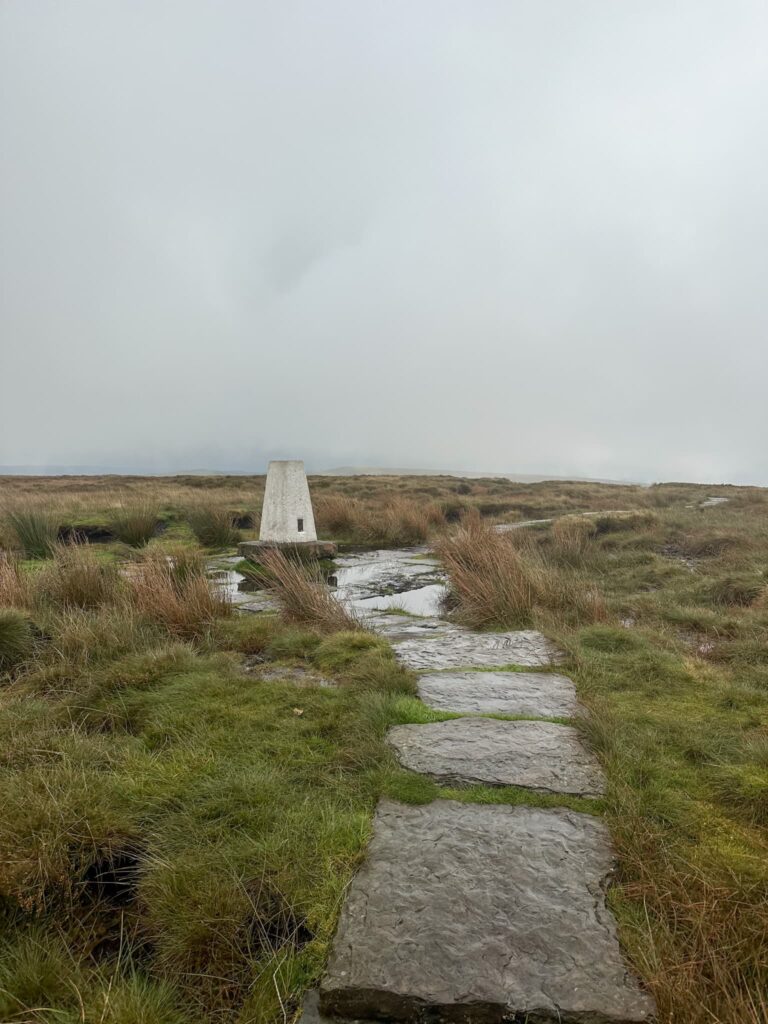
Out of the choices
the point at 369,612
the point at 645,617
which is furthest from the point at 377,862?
the point at 645,617

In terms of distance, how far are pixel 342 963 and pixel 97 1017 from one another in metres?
0.55

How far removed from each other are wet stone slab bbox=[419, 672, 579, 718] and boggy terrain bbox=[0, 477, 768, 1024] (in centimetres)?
12

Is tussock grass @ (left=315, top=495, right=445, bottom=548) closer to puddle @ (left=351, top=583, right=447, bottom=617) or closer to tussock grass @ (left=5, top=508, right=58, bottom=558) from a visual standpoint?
puddle @ (left=351, top=583, right=447, bottom=617)

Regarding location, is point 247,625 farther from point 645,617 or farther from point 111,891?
point 645,617

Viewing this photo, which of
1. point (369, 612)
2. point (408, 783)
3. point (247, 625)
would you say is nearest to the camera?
point (408, 783)

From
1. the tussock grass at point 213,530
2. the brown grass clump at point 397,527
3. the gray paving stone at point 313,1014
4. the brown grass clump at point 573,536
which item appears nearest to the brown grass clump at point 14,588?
the gray paving stone at point 313,1014

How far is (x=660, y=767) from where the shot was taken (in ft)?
8.02

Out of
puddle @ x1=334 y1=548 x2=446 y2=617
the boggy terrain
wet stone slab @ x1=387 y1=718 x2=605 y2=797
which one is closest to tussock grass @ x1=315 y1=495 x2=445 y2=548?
puddle @ x1=334 y1=548 x2=446 y2=617

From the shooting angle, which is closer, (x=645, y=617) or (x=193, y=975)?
(x=193, y=975)

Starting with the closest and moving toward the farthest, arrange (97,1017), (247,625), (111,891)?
(97,1017) → (111,891) → (247,625)

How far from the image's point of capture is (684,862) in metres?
1.80

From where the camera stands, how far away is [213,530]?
10.5 m

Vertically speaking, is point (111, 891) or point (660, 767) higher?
point (660, 767)

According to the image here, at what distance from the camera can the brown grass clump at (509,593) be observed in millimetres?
5094
